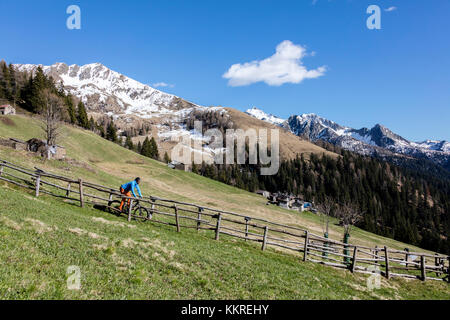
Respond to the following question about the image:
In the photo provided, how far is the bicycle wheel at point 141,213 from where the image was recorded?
64.5 feet

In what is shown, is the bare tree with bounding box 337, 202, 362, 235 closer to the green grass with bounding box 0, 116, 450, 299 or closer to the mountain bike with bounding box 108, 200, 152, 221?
the green grass with bounding box 0, 116, 450, 299

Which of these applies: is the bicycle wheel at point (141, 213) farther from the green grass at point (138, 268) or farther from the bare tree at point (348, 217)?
the bare tree at point (348, 217)

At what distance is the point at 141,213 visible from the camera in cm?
2033

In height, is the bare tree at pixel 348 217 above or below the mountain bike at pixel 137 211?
below

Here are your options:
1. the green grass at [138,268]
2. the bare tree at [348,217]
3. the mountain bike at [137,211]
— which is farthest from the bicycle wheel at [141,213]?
the bare tree at [348,217]

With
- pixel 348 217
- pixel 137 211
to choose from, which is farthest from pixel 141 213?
pixel 348 217

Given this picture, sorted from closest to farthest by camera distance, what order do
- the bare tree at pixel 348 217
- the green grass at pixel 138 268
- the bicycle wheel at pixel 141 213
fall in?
the green grass at pixel 138 268 → the bicycle wheel at pixel 141 213 → the bare tree at pixel 348 217

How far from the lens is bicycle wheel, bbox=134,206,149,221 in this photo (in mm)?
19659

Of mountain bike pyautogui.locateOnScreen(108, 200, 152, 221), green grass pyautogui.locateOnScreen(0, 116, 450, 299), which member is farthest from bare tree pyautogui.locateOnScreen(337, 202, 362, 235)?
mountain bike pyautogui.locateOnScreen(108, 200, 152, 221)

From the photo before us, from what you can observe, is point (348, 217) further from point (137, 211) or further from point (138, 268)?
point (138, 268)

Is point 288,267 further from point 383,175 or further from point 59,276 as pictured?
point 383,175

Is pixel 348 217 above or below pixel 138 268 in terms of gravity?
below
